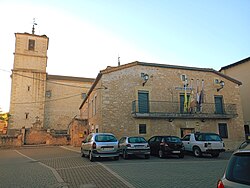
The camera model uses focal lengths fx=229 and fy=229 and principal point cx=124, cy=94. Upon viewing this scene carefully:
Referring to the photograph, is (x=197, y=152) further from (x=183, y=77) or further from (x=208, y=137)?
(x=183, y=77)

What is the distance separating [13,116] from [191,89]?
2846 cm

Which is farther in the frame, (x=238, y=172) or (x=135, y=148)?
(x=135, y=148)

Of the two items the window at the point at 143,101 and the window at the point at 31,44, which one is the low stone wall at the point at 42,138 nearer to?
the window at the point at 143,101

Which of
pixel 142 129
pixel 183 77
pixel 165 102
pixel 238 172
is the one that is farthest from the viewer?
pixel 183 77

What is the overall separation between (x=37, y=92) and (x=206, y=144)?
31.9 meters

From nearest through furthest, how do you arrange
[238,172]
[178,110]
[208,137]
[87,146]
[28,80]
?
[238,172] → [87,146] → [208,137] → [178,110] → [28,80]

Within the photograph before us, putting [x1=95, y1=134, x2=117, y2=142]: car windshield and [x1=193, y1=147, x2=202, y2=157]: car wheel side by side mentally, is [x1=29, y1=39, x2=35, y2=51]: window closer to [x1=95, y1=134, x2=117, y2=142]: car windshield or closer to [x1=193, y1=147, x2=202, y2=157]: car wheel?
[x1=95, y1=134, x2=117, y2=142]: car windshield

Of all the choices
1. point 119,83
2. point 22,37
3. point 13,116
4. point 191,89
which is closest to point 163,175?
point 119,83

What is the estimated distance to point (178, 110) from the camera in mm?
20891

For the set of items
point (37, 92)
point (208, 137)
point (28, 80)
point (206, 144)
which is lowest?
point (206, 144)

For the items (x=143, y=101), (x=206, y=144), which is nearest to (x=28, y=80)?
(x=143, y=101)

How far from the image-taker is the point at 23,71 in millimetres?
38344

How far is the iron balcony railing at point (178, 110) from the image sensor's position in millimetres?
19281

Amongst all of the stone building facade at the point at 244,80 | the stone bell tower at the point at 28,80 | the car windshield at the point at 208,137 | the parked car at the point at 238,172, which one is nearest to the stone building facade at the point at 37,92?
the stone bell tower at the point at 28,80
